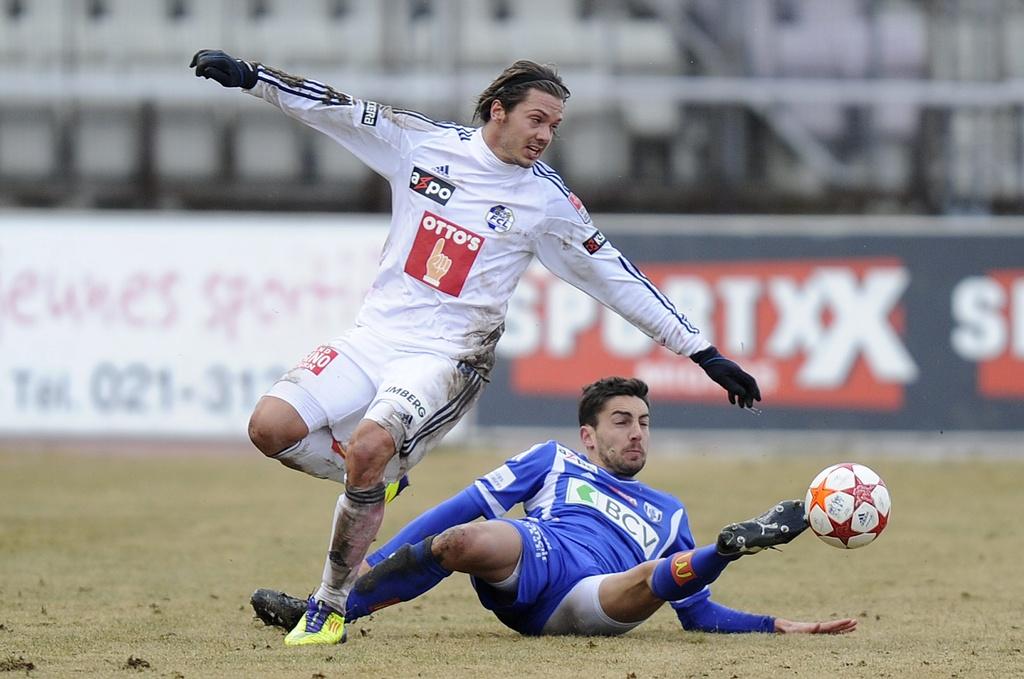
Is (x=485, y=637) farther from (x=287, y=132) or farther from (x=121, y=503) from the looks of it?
(x=287, y=132)

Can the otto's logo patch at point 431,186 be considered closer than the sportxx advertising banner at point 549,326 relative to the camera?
Yes

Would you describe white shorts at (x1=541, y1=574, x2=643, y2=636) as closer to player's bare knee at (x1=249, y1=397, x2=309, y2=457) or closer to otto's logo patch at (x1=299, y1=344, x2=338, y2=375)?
player's bare knee at (x1=249, y1=397, x2=309, y2=457)

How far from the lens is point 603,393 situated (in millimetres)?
7109

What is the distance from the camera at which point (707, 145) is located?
1953cm

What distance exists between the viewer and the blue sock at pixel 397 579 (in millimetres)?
6465

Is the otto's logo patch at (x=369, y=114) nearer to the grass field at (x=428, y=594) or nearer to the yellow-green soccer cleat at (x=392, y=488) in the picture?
the yellow-green soccer cleat at (x=392, y=488)

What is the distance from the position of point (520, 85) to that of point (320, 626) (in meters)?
2.46

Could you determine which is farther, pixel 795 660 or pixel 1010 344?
pixel 1010 344

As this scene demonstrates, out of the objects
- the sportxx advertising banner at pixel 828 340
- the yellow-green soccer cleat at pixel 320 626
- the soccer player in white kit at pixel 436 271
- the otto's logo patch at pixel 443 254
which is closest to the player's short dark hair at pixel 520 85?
the soccer player in white kit at pixel 436 271

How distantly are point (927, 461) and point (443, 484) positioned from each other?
5.33m

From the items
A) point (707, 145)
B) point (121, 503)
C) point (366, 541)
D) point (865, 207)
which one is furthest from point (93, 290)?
point (366, 541)

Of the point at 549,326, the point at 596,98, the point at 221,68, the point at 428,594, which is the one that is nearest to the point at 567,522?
the point at 428,594

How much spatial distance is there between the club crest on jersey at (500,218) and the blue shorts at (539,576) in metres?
1.28

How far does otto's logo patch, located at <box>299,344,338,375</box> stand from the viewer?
684cm
